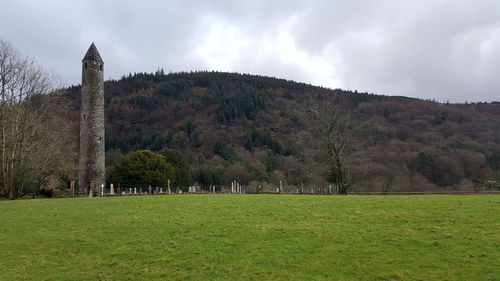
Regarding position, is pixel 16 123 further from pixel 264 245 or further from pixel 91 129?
pixel 264 245

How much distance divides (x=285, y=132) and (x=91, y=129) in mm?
73851

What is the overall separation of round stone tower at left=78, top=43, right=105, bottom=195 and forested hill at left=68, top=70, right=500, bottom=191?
2205 centimetres

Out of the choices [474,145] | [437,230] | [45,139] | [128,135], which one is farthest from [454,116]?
[437,230]

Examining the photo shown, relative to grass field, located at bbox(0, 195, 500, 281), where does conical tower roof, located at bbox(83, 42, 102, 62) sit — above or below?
above

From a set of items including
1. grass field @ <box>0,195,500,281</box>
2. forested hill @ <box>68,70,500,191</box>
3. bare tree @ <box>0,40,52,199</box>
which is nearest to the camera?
grass field @ <box>0,195,500,281</box>

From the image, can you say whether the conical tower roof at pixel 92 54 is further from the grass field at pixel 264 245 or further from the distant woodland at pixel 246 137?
the grass field at pixel 264 245

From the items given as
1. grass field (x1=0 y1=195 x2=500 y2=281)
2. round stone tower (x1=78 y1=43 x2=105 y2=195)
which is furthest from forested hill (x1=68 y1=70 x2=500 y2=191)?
grass field (x1=0 y1=195 x2=500 y2=281)

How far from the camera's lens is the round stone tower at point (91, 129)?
45562mm

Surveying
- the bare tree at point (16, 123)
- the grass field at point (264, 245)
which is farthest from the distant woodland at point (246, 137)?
the grass field at point (264, 245)

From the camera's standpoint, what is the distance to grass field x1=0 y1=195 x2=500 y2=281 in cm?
1027

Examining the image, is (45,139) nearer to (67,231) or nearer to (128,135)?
(67,231)

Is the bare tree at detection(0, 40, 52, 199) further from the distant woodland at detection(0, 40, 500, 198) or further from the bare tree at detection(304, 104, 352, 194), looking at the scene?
the bare tree at detection(304, 104, 352, 194)

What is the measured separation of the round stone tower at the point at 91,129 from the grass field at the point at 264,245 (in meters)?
27.1

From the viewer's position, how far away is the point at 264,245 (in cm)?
1260
